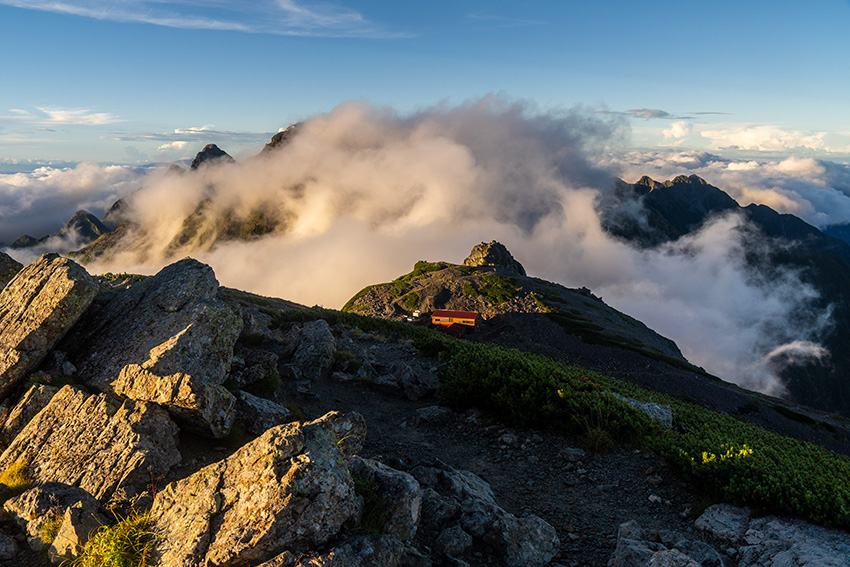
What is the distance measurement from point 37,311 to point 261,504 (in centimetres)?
1114

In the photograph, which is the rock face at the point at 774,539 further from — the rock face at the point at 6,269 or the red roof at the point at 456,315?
the red roof at the point at 456,315

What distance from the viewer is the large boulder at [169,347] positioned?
11.2 meters

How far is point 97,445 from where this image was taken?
10531 mm

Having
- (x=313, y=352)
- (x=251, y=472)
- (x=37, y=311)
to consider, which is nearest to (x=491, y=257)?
(x=313, y=352)

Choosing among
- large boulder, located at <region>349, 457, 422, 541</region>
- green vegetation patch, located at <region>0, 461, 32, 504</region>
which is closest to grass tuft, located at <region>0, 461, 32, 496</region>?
green vegetation patch, located at <region>0, 461, 32, 504</region>

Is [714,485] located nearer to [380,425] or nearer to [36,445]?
[380,425]

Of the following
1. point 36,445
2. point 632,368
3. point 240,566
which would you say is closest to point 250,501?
point 240,566

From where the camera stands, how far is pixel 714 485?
13.0 meters

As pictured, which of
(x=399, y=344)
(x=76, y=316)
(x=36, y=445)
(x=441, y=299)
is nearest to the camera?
(x=36, y=445)

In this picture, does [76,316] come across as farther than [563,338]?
No

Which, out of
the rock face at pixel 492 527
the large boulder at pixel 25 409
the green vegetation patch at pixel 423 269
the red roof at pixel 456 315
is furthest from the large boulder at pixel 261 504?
the green vegetation patch at pixel 423 269

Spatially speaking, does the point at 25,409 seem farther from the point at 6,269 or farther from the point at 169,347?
the point at 6,269

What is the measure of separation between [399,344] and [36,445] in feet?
73.2

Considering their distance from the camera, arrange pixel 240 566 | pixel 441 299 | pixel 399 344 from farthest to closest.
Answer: pixel 441 299 < pixel 399 344 < pixel 240 566
